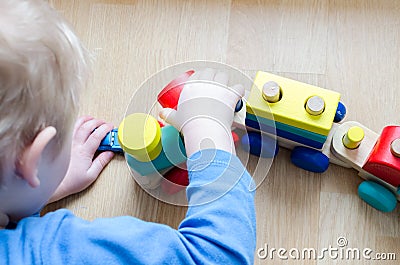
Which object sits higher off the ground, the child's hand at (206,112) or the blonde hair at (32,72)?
the blonde hair at (32,72)

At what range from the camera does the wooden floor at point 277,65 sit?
33.1 inches

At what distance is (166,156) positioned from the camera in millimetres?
817

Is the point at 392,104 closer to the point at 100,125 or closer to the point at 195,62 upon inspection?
the point at 195,62

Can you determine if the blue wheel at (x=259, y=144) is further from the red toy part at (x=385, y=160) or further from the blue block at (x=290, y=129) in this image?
the red toy part at (x=385, y=160)

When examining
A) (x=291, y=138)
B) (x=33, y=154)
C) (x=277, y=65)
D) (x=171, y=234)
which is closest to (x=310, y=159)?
(x=291, y=138)

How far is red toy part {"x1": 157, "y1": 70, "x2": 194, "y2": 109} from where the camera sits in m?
0.82

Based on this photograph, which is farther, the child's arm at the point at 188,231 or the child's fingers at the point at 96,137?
the child's fingers at the point at 96,137

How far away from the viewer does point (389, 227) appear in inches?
32.8

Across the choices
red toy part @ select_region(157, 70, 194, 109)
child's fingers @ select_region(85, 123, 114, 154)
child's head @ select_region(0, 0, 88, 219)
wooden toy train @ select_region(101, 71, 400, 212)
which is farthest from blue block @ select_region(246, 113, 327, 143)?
child's head @ select_region(0, 0, 88, 219)

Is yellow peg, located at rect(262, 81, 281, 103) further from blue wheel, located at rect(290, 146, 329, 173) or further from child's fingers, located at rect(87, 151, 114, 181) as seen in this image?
child's fingers, located at rect(87, 151, 114, 181)

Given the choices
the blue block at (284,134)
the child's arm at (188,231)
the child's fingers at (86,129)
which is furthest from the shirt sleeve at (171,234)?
the child's fingers at (86,129)

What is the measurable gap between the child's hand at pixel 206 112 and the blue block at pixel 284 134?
4cm

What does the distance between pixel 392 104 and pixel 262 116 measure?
0.23 meters

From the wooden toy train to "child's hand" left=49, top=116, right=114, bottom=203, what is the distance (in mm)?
61
